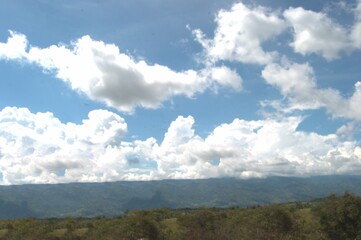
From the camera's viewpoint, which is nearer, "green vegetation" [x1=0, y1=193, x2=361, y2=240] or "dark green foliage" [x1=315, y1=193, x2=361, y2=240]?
"dark green foliage" [x1=315, y1=193, x2=361, y2=240]

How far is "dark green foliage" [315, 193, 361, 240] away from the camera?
3083 inches

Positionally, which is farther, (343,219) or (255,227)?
(255,227)

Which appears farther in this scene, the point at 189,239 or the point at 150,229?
the point at 150,229

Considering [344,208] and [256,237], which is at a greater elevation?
[344,208]

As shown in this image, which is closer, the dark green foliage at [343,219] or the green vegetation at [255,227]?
the dark green foliage at [343,219]

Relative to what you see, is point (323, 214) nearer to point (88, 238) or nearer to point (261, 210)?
point (261, 210)

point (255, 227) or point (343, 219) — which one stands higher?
point (343, 219)

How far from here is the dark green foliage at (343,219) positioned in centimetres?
7831

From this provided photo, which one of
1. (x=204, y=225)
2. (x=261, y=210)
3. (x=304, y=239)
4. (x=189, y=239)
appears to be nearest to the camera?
(x=189, y=239)

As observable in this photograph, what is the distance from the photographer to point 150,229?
3548 inches

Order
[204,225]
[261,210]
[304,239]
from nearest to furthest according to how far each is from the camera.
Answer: [304,239] → [204,225] → [261,210]

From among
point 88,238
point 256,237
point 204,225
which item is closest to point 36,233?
point 88,238

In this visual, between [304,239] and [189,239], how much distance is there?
1036 inches

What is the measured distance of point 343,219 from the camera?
7900 cm
